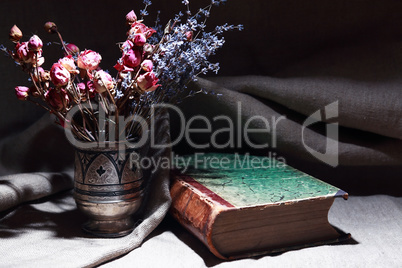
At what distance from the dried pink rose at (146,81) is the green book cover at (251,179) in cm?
33

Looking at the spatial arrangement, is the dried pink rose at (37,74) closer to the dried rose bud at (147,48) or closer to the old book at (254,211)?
the dried rose bud at (147,48)

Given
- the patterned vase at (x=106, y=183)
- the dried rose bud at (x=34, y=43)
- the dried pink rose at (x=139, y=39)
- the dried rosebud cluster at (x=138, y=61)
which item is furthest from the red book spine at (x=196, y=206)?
the dried rose bud at (x=34, y=43)

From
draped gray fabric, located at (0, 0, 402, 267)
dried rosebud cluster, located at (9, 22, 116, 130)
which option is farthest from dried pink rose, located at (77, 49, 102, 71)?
draped gray fabric, located at (0, 0, 402, 267)

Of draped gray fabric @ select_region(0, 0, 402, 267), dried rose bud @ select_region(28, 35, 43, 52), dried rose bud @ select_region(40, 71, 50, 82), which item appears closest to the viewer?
dried rose bud @ select_region(28, 35, 43, 52)

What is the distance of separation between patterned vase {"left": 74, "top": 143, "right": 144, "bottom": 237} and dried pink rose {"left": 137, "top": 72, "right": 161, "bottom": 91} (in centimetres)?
18

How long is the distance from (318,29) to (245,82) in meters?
0.33

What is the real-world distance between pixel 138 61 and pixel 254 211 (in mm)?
448

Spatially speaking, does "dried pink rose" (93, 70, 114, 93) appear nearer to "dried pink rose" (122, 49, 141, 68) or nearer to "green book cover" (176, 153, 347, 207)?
"dried pink rose" (122, 49, 141, 68)

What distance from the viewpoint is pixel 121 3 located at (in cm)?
169

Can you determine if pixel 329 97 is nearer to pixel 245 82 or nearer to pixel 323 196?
pixel 245 82

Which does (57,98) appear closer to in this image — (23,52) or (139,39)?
(23,52)

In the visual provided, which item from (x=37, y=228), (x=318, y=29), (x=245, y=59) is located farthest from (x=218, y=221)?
(x=318, y=29)

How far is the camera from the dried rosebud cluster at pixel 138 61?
116 cm

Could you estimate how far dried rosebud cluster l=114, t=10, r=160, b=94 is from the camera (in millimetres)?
1164
